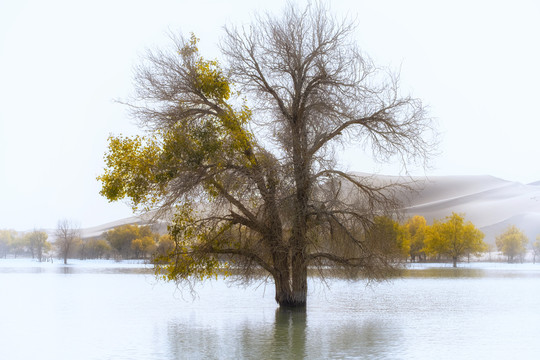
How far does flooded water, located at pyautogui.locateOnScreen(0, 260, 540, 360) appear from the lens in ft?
63.6

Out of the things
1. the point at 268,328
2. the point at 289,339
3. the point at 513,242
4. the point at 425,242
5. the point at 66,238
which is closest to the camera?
the point at 289,339

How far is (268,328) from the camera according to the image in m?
24.4

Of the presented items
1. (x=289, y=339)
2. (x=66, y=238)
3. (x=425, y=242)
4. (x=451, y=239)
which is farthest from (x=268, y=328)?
(x=66, y=238)

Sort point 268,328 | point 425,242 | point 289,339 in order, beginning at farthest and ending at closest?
point 425,242
point 268,328
point 289,339

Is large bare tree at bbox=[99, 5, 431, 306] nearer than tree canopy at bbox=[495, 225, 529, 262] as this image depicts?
Yes

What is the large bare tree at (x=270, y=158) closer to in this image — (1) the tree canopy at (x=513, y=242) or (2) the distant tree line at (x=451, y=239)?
(2) the distant tree line at (x=451, y=239)

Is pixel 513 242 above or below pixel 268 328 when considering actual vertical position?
above

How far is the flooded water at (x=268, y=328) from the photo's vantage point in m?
19.4

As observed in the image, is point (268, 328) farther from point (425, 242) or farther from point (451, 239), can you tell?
point (425, 242)

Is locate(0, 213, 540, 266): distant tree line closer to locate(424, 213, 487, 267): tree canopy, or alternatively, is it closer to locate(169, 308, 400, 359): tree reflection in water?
locate(424, 213, 487, 267): tree canopy

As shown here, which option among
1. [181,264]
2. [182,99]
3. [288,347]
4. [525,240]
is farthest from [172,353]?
[525,240]

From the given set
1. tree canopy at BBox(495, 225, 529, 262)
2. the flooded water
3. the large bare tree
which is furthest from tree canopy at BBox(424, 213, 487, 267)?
the large bare tree

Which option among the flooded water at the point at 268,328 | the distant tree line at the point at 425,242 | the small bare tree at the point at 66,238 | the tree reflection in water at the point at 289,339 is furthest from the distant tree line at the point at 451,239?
the small bare tree at the point at 66,238

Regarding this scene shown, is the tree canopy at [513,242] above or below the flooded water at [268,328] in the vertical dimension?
above
